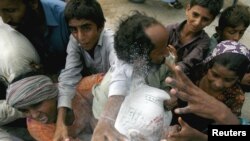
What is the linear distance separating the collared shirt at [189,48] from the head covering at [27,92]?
0.93 m

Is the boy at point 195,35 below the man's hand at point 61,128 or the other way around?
the other way around

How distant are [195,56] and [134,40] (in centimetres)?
76

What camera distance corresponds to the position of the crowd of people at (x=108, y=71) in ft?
6.37

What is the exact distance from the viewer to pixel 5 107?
2.36 meters

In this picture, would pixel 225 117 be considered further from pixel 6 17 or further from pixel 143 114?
pixel 6 17

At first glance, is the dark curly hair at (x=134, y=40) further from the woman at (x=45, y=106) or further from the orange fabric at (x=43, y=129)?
the orange fabric at (x=43, y=129)

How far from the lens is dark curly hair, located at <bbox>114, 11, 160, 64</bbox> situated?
192cm

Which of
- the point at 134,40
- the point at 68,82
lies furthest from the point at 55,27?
the point at 134,40

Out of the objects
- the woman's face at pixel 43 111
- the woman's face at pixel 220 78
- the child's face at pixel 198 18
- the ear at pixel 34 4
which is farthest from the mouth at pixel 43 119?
the child's face at pixel 198 18

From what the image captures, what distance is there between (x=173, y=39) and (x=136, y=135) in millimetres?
1096

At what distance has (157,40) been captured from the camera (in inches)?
74.5

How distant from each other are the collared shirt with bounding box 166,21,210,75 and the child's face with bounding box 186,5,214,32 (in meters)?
0.08

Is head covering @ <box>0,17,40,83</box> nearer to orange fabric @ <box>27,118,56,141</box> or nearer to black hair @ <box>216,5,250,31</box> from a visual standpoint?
orange fabric @ <box>27,118,56,141</box>

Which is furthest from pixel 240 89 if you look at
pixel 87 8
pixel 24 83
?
pixel 24 83
